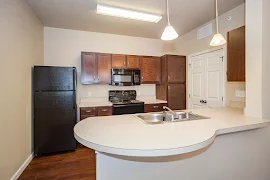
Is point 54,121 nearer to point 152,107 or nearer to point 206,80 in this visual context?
point 152,107

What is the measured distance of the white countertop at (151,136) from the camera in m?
1.02

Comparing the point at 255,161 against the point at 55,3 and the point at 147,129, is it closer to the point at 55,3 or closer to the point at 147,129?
the point at 147,129

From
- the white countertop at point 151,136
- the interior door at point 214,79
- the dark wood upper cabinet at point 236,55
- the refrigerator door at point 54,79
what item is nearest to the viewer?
the white countertop at point 151,136

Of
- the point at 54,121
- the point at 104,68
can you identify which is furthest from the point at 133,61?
the point at 54,121

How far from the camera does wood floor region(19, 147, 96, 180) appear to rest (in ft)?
7.38

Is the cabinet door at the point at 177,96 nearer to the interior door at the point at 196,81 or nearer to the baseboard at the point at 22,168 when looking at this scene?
the interior door at the point at 196,81

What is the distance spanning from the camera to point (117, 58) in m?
3.75

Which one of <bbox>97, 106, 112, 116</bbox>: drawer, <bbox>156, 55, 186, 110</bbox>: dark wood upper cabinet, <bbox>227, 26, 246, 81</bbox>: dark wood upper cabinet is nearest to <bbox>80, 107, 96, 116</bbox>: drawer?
<bbox>97, 106, 112, 116</bbox>: drawer

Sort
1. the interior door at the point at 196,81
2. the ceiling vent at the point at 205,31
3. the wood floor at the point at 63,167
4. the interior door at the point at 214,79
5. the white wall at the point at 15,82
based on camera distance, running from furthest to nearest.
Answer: the interior door at the point at 196,81 < the ceiling vent at the point at 205,31 < the interior door at the point at 214,79 < the wood floor at the point at 63,167 < the white wall at the point at 15,82

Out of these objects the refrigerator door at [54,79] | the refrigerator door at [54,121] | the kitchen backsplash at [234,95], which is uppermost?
the refrigerator door at [54,79]

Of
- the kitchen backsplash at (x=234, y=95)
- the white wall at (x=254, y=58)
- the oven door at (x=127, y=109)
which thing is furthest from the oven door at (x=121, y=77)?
the white wall at (x=254, y=58)

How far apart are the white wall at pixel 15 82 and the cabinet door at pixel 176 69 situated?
3018 mm

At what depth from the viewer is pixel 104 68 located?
12.0 feet

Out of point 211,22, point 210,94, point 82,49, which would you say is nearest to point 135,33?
point 82,49
